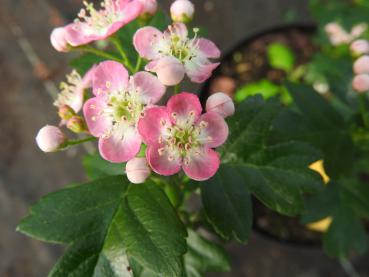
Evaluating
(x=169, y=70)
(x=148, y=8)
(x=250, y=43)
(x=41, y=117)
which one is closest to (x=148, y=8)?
(x=148, y=8)

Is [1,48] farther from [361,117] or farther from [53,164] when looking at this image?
[361,117]

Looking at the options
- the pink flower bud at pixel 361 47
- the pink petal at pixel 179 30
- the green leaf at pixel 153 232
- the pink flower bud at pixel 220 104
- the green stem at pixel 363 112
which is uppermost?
the pink petal at pixel 179 30

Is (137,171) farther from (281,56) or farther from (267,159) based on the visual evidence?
(281,56)

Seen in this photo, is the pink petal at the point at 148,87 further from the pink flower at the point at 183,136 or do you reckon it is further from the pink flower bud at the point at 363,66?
the pink flower bud at the point at 363,66

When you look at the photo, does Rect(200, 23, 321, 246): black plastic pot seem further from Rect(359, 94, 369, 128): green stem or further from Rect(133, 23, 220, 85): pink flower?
Rect(133, 23, 220, 85): pink flower

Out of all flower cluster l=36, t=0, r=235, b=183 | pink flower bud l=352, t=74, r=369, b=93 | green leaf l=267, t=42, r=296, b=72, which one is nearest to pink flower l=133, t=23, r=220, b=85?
flower cluster l=36, t=0, r=235, b=183

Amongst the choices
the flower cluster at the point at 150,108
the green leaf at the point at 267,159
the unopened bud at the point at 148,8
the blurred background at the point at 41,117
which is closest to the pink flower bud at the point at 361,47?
the green leaf at the point at 267,159

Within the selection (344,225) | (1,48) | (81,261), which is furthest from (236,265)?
(1,48)
